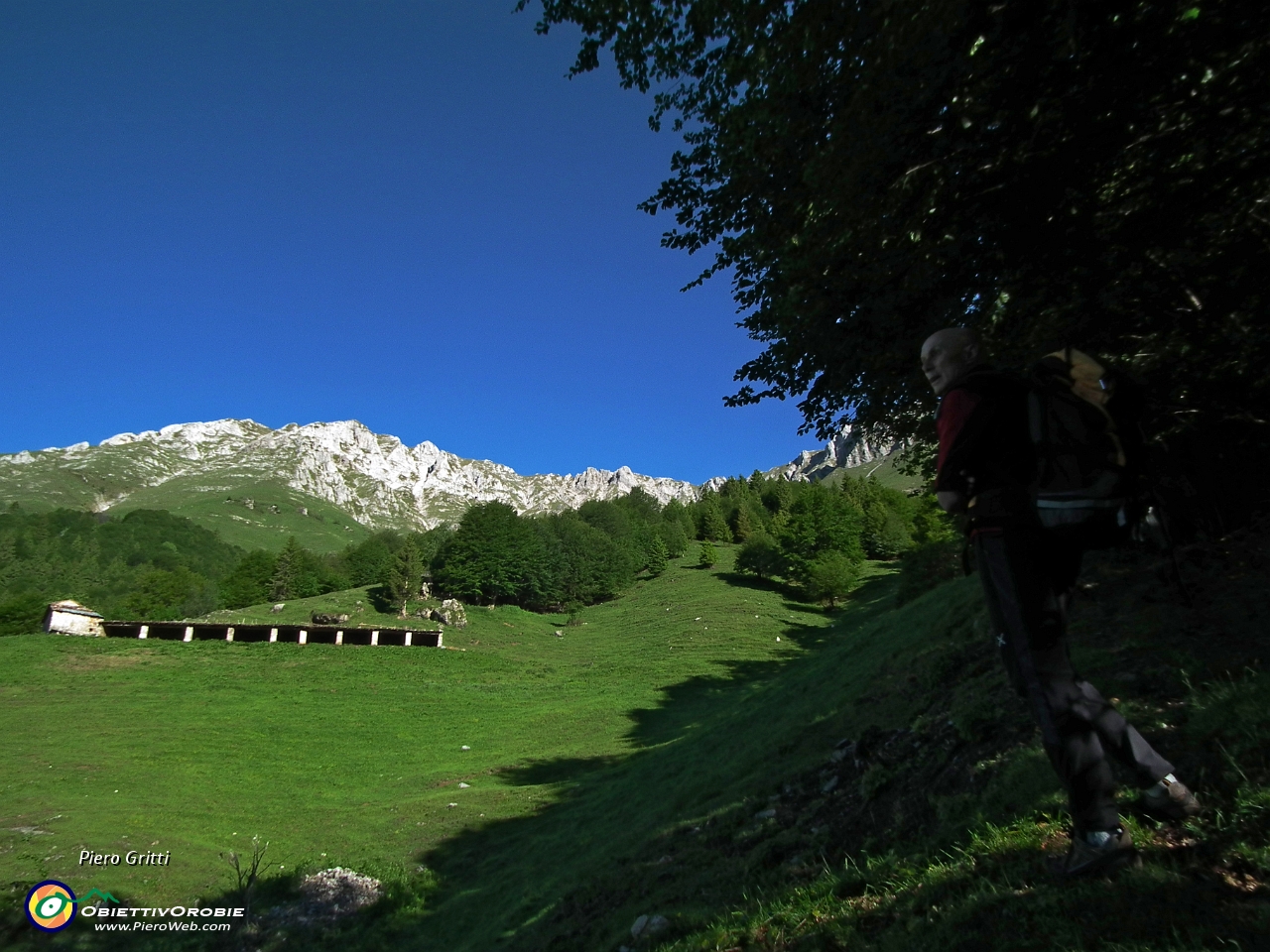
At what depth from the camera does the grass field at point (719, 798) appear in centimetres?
337

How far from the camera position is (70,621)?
174 feet

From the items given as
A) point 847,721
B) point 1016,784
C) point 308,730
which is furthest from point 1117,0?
point 308,730

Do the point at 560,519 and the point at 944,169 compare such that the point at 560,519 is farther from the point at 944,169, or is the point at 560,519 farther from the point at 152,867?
the point at 944,169

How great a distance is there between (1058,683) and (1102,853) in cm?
82

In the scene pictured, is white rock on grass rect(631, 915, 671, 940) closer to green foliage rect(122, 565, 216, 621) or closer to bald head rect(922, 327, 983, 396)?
bald head rect(922, 327, 983, 396)

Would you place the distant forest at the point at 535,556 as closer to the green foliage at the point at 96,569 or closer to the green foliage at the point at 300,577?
the green foliage at the point at 300,577

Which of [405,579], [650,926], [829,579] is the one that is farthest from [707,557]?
[650,926]

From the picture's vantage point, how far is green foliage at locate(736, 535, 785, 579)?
8294 cm

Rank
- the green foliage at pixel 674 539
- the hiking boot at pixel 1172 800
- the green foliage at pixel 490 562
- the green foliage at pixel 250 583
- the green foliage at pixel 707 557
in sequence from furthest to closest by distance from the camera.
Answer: the green foliage at pixel 674 539 < the green foliage at pixel 250 583 < the green foliage at pixel 707 557 < the green foliage at pixel 490 562 < the hiking boot at pixel 1172 800

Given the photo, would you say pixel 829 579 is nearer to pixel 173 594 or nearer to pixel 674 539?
pixel 674 539

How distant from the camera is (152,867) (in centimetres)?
1469

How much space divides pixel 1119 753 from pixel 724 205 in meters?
9.28

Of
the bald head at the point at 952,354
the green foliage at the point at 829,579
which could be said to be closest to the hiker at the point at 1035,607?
the bald head at the point at 952,354

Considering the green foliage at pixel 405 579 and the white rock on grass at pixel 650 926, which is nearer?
the white rock on grass at pixel 650 926
